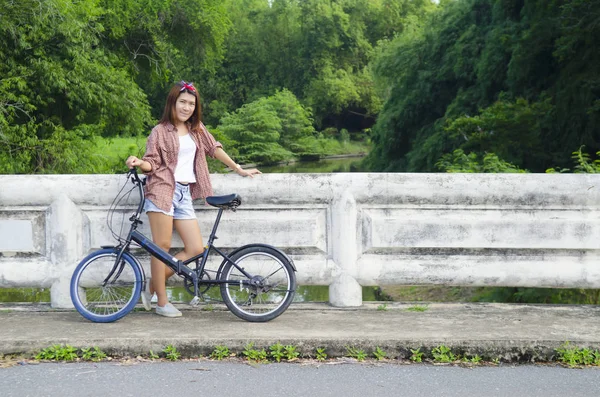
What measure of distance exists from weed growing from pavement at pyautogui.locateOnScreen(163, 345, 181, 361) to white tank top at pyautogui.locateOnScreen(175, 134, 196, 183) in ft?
4.60

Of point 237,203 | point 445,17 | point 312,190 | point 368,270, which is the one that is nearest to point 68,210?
point 237,203

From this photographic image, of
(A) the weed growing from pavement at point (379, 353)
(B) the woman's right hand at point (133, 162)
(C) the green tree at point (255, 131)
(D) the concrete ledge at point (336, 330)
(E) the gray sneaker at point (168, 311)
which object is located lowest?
(A) the weed growing from pavement at point (379, 353)

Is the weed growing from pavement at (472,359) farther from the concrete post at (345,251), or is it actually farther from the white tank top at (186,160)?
the white tank top at (186,160)

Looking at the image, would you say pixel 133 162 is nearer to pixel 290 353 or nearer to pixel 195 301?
pixel 195 301

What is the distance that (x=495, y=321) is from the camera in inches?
230

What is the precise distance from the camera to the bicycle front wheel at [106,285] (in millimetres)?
5910

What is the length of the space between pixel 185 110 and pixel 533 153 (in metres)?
16.6

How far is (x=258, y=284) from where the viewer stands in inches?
232

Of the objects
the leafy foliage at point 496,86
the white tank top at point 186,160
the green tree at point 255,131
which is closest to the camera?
the white tank top at point 186,160

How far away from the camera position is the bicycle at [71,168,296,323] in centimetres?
589

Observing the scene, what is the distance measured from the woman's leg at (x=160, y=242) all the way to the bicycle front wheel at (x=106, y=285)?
17 cm

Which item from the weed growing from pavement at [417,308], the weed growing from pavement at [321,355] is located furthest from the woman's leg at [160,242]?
the weed growing from pavement at [417,308]

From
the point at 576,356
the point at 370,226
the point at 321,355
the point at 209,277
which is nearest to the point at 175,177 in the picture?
the point at 209,277

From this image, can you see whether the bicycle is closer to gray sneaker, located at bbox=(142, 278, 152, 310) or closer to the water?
gray sneaker, located at bbox=(142, 278, 152, 310)
